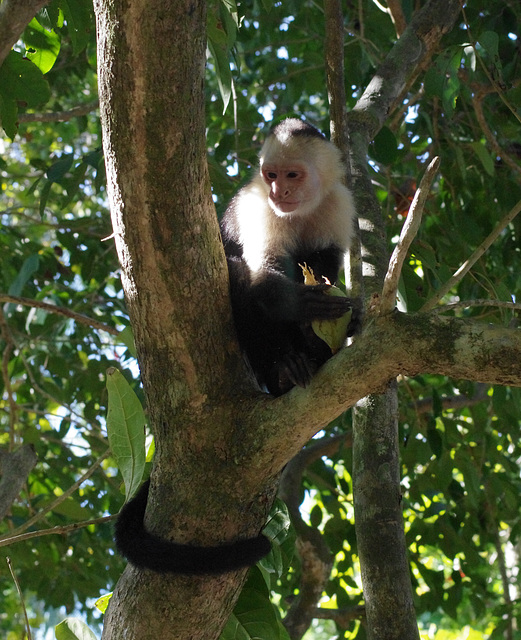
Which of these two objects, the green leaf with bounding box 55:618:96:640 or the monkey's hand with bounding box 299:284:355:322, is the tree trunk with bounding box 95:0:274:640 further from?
the monkey's hand with bounding box 299:284:355:322

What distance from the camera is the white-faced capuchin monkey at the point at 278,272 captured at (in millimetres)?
1536

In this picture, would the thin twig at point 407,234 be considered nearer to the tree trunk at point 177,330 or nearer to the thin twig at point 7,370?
the tree trunk at point 177,330

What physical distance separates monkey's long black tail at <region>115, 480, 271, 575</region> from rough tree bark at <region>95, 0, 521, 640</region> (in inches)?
1.2

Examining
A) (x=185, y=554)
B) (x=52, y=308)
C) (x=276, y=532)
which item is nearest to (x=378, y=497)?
(x=276, y=532)

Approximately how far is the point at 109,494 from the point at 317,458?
98cm

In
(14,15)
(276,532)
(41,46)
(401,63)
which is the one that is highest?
(401,63)

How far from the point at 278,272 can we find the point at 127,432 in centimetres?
68

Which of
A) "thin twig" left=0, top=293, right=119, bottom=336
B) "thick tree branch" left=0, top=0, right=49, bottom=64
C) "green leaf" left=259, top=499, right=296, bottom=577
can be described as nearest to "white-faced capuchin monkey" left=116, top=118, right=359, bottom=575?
"green leaf" left=259, top=499, right=296, bottom=577

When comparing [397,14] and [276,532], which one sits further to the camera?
[397,14]

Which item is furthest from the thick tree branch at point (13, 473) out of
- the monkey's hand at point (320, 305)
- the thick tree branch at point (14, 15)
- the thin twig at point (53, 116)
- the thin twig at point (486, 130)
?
the thin twig at point (486, 130)

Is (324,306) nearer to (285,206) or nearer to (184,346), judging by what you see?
(184,346)

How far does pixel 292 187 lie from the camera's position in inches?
94.9

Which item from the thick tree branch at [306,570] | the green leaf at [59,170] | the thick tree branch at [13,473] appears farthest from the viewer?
the thick tree branch at [306,570]

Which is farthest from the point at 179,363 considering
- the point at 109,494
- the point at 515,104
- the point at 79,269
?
the point at 79,269
